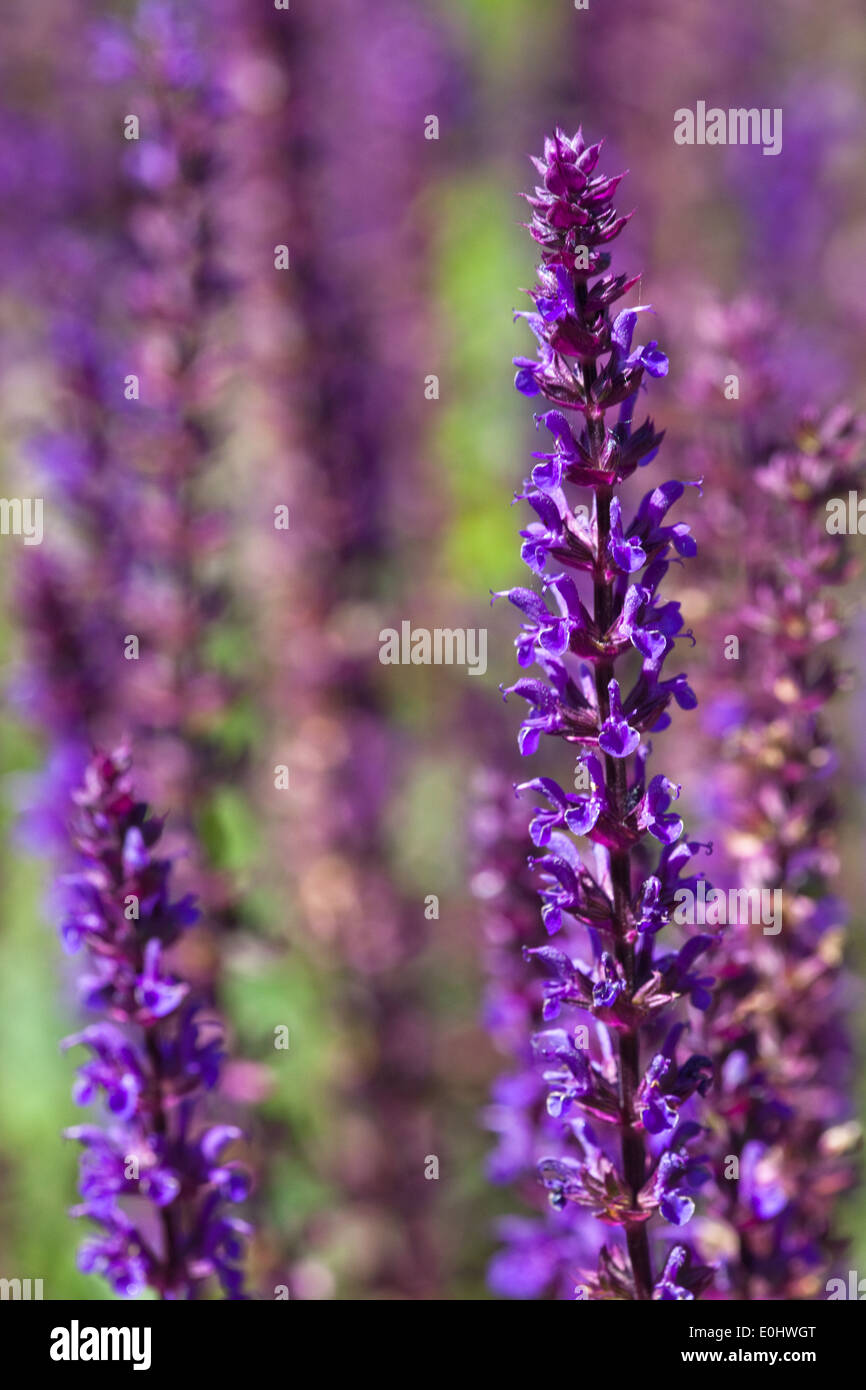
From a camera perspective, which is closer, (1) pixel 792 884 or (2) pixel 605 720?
(2) pixel 605 720

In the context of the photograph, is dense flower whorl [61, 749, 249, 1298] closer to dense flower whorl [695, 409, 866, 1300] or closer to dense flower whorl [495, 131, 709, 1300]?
dense flower whorl [495, 131, 709, 1300]

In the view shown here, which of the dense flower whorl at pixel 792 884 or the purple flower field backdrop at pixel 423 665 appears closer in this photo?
the purple flower field backdrop at pixel 423 665

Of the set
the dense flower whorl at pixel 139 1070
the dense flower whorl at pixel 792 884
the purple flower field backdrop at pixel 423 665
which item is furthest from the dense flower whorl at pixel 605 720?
the dense flower whorl at pixel 139 1070

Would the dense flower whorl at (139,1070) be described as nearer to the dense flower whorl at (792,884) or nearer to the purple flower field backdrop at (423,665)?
the purple flower field backdrop at (423,665)

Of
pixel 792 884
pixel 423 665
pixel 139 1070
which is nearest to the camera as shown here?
pixel 139 1070

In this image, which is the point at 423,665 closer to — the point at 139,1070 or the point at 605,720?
the point at 139,1070

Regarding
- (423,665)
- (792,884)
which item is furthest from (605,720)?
(423,665)
